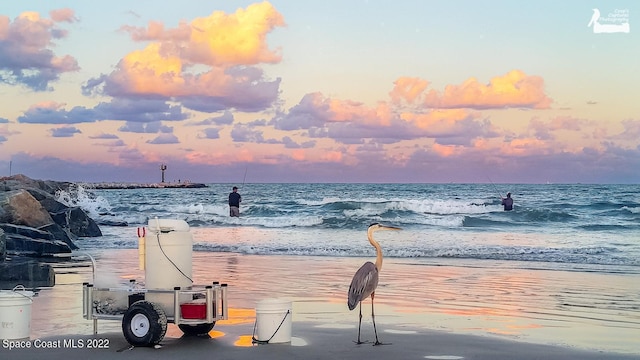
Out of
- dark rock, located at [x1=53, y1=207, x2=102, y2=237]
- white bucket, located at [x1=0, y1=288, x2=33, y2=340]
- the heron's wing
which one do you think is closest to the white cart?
white bucket, located at [x1=0, y1=288, x2=33, y2=340]

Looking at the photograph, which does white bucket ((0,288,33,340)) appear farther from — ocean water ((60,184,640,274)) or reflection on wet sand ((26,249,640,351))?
ocean water ((60,184,640,274))

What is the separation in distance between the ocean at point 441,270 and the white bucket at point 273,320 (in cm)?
202

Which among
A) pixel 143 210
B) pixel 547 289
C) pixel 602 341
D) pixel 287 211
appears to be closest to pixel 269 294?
pixel 547 289

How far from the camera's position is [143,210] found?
62031 millimetres

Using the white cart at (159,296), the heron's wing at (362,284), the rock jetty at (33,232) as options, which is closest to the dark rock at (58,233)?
the rock jetty at (33,232)

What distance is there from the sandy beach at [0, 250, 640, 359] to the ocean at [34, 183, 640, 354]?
4 cm

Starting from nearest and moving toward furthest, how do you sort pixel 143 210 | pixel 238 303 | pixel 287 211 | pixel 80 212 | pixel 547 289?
pixel 238 303, pixel 547 289, pixel 80 212, pixel 287 211, pixel 143 210

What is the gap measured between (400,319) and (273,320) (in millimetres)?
2841

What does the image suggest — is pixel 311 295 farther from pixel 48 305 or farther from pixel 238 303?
pixel 48 305

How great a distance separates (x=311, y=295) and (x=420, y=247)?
527 inches

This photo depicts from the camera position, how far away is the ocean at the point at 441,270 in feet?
39.6

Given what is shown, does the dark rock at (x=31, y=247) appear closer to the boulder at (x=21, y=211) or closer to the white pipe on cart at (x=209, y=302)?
the boulder at (x=21, y=211)

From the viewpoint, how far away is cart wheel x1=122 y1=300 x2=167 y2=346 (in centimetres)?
951

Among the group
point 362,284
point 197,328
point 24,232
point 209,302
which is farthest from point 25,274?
point 362,284
